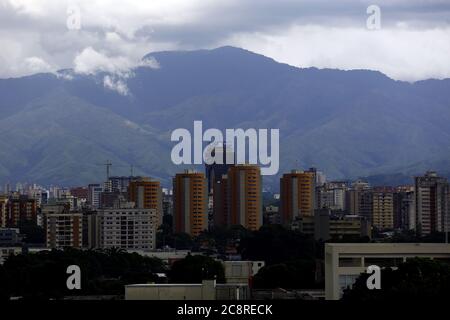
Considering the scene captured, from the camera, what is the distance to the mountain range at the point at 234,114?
88.7ft

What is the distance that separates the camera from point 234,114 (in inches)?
1173

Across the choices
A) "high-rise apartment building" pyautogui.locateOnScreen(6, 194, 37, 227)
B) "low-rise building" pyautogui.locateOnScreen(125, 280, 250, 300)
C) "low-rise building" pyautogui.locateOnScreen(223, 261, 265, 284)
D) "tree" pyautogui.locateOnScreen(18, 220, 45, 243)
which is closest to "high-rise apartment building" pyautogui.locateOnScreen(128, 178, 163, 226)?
"tree" pyautogui.locateOnScreen(18, 220, 45, 243)

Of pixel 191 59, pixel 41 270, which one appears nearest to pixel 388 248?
pixel 41 270

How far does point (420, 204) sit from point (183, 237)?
5.73 metres

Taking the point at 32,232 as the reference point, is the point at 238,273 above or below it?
below

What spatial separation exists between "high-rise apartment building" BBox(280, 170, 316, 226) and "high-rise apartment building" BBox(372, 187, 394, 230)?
3.00m

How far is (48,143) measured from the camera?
37719 millimetres

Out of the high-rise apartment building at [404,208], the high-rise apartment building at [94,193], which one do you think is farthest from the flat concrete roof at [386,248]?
the high-rise apartment building at [94,193]

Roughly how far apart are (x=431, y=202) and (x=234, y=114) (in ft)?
20.6

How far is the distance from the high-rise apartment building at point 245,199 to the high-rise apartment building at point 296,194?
0.70 metres

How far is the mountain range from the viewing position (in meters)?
27.0

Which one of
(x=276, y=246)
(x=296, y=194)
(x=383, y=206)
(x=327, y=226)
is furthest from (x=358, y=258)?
(x=383, y=206)

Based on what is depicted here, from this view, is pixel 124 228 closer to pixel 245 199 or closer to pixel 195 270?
pixel 245 199

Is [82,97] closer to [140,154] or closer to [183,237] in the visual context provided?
[183,237]
